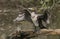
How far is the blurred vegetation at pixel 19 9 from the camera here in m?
4.96

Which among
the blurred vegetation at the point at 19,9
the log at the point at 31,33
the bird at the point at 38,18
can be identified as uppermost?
the bird at the point at 38,18

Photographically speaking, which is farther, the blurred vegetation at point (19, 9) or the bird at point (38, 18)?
the blurred vegetation at point (19, 9)

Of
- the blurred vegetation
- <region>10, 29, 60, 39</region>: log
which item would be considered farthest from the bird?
the blurred vegetation

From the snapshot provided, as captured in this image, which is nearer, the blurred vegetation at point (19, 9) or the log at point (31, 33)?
the log at point (31, 33)

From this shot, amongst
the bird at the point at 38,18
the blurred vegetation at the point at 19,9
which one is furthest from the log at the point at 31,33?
the blurred vegetation at the point at 19,9

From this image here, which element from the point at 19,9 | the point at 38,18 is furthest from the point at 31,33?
the point at 19,9

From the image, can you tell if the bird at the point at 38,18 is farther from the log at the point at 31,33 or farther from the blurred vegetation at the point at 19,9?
the blurred vegetation at the point at 19,9

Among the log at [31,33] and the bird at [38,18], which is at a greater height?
the bird at [38,18]

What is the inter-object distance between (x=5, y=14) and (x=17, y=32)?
344cm

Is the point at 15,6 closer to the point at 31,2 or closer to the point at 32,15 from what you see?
the point at 31,2

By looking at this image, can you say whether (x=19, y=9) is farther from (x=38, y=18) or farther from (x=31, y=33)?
(x=31, y=33)

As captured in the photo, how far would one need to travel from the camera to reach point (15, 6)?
22.6 ft

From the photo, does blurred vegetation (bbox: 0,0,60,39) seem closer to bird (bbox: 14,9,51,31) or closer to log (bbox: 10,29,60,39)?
bird (bbox: 14,9,51,31)

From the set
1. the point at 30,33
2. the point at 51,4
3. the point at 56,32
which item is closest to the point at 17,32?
the point at 30,33
